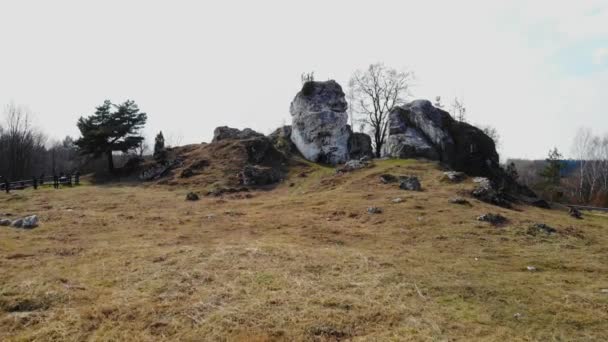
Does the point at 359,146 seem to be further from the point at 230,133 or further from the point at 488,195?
the point at 488,195

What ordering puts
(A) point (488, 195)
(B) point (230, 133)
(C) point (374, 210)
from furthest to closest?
(B) point (230, 133) < (A) point (488, 195) < (C) point (374, 210)

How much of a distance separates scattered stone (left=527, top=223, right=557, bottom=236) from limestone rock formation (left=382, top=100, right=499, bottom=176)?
611 inches

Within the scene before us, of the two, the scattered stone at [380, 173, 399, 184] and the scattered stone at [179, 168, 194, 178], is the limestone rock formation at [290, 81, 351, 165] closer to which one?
the scattered stone at [179, 168, 194, 178]

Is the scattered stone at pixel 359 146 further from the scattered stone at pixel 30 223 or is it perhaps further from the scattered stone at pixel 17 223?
the scattered stone at pixel 17 223

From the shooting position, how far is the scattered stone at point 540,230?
12.5 metres

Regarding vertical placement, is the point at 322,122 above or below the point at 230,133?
above

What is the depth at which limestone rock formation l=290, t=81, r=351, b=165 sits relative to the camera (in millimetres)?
32375

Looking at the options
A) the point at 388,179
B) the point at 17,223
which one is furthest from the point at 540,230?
the point at 17,223

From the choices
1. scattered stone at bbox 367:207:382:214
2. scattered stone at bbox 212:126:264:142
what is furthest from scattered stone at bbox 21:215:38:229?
scattered stone at bbox 212:126:264:142

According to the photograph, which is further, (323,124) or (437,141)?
(323,124)

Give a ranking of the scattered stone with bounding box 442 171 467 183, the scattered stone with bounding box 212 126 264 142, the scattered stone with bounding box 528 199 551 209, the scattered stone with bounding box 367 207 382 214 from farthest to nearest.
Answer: the scattered stone with bounding box 212 126 264 142 < the scattered stone with bounding box 528 199 551 209 < the scattered stone with bounding box 442 171 467 183 < the scattered stone with bounding box 367 207 382 214

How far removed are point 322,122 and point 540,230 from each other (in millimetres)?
21495

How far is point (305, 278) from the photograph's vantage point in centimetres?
805

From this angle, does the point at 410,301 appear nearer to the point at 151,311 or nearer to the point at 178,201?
the point at 151,311
